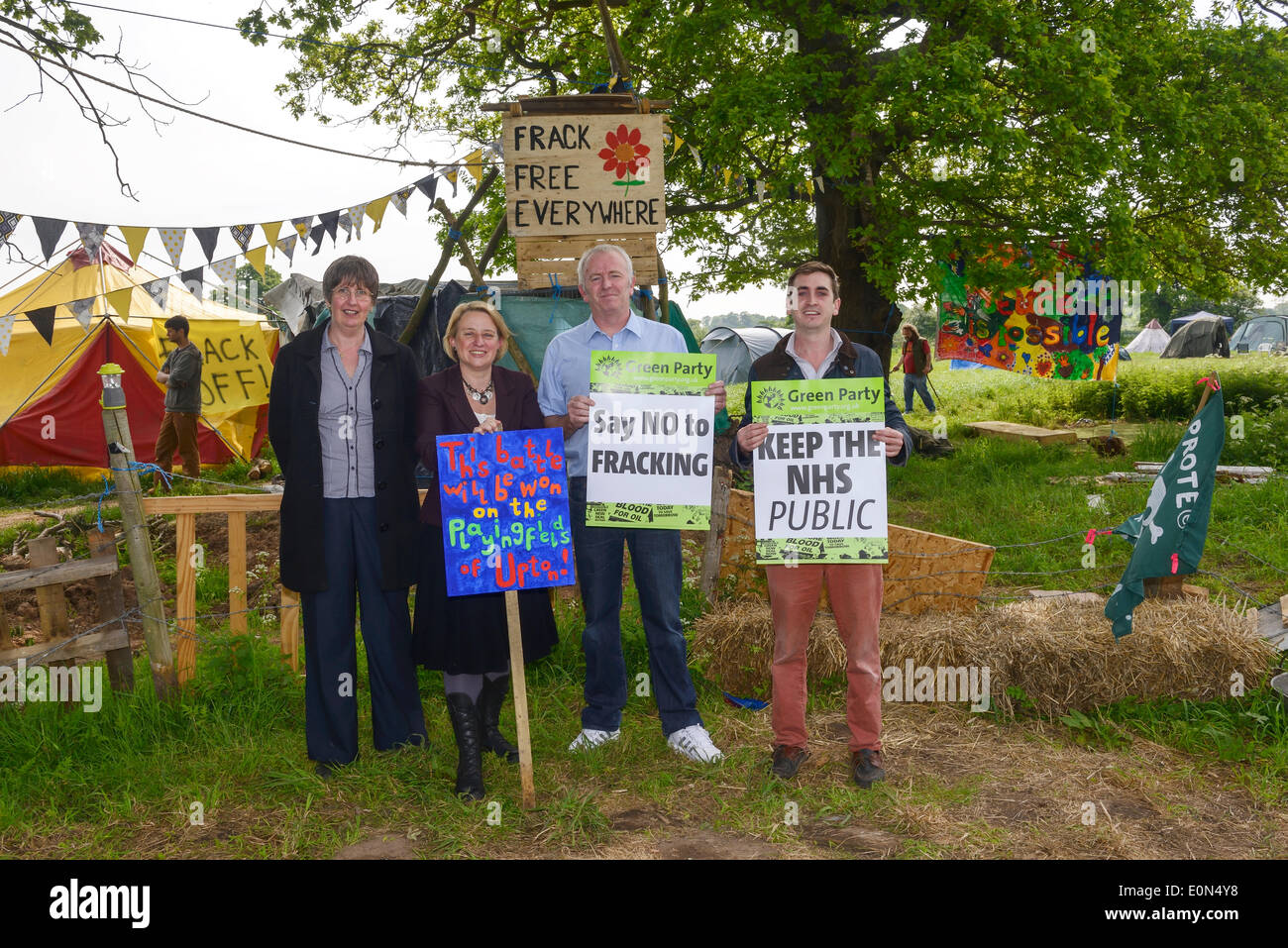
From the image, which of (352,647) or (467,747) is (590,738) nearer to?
(467,747)

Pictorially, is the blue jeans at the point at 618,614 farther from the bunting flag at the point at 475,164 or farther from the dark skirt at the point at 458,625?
the bunting flag at the point at 475,164

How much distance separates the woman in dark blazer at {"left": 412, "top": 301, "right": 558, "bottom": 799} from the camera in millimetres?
3947

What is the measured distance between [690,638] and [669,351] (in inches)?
87.9

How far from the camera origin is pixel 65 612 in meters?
4.80

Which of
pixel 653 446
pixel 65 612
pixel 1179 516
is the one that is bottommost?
pixel 65 612

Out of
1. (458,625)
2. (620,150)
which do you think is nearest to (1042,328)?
(620,150)

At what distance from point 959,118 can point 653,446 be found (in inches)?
283

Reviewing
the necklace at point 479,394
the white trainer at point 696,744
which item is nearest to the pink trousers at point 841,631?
the white trainer at point 696,744

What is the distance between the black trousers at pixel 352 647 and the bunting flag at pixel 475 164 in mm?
4281

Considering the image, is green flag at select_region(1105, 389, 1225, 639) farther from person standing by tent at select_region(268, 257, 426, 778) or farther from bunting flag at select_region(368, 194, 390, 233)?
bunting flag at select_region(368, 194, 390, 233)

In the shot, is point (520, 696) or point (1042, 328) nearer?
point (520, 696)

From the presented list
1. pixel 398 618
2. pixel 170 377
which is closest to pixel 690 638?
pixel 398 618

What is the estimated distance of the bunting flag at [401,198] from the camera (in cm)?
784
